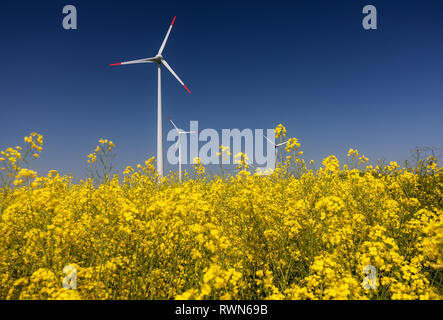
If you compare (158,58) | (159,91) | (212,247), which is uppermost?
(158,58)

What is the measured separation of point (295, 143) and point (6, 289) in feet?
20.2

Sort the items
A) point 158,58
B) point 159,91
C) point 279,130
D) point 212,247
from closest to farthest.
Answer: point 212,247 → point 279,130 → point 159,91 → point 158,58

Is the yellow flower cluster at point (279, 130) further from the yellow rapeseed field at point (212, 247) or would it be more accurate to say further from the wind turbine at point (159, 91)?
the wind turbine at point (159, 91)

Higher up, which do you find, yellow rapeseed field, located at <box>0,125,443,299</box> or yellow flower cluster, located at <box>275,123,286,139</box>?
yellow flower cluster, located at <box>275,123,286,139</box>

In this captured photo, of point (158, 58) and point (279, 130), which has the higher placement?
point (158, 58)

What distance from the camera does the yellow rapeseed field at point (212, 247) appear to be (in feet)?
8.86

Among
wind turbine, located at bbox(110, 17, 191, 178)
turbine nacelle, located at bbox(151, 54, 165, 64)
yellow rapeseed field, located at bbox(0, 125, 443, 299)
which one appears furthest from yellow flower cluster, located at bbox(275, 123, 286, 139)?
turbine nacelle, located at bbox(151, 54, 165, 64)

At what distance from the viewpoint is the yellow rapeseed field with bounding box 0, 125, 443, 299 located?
106 inches

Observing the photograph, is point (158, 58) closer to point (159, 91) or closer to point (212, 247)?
point (159, 91)

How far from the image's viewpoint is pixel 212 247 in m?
2.52

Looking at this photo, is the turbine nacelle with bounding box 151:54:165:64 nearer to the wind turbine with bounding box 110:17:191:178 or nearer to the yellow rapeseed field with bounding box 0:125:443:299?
the wind turbine with bounding box 110:17:191:178

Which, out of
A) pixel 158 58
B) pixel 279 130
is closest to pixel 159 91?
pixel 158 58
